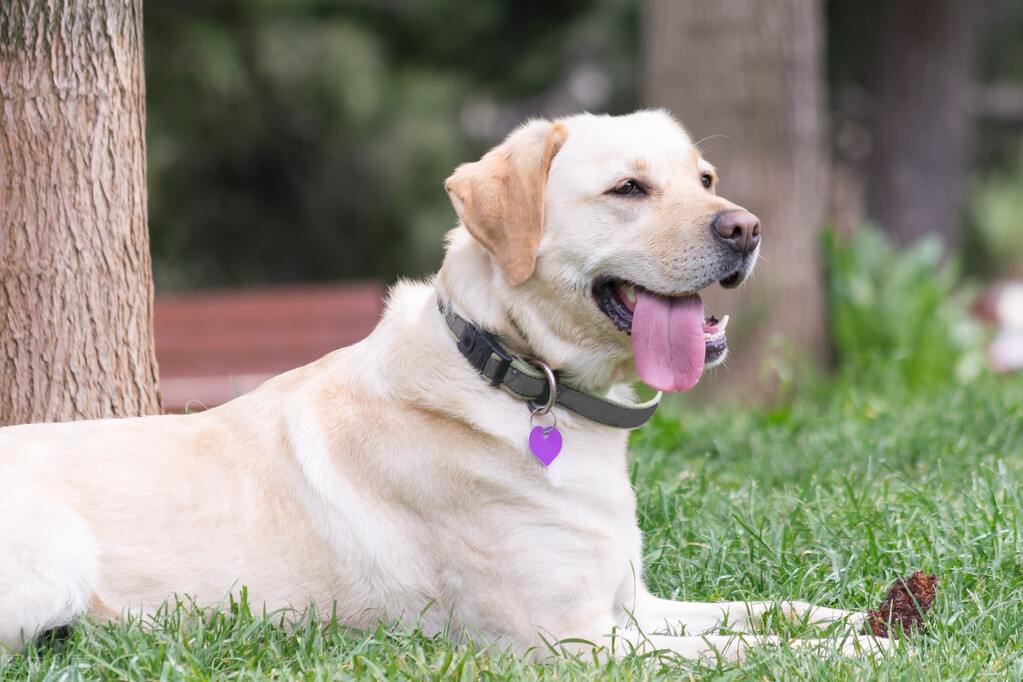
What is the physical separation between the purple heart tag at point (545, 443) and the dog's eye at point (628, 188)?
69cm

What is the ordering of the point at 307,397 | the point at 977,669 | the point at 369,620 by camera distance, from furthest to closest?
the point at 307,397 < the point at 369,620 < the point at 977,669

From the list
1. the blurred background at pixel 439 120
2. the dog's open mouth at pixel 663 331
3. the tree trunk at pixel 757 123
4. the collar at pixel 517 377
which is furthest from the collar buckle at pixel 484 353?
the blurred background at pixel 439 120

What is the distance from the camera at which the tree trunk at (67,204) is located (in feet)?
11.7

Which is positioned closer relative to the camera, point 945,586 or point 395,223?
point 945,586

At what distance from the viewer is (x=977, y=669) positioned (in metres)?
2.59

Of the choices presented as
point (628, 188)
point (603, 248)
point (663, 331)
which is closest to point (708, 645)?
point (663, 331)

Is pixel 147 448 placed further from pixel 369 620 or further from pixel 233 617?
pixel 369 620

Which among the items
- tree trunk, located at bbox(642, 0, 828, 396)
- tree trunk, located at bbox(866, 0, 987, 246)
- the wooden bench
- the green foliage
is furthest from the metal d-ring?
tree trunk, located at bbox(866, 0, 987, 246)

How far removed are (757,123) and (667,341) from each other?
4.55 meters

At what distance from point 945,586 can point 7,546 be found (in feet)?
8.30

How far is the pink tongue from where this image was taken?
2904 mm

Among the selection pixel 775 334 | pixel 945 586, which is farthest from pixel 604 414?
pixel 775 334

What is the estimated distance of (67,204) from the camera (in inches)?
142

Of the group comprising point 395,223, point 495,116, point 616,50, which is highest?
point 616,50
